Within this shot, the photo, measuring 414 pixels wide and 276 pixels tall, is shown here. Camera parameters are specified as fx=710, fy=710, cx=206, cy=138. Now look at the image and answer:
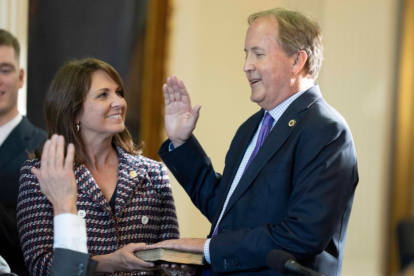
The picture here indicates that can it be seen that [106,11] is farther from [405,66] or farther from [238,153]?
[405,66]

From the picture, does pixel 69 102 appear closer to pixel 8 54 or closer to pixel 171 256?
pixel 171 256

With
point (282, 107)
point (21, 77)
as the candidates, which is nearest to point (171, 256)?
point (282, 107)

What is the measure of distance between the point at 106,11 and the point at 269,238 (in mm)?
2971

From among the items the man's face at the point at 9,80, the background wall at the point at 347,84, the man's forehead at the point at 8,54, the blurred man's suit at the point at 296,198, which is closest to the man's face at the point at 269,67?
the blurred man's suit at the point at 296,198

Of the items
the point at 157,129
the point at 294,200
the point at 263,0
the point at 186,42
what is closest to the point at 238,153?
the point at 294,200

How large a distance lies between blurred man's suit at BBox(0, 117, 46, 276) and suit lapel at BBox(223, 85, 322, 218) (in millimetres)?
1329

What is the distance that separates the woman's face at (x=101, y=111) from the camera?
3648mm

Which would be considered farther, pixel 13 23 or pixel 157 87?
pixel 157 87

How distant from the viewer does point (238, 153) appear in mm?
3359

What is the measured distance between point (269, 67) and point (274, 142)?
0.37 metres

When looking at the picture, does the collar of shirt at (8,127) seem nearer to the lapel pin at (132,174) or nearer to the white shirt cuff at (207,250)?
the lapel pin at (132,174)

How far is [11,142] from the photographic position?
4379 millimetres

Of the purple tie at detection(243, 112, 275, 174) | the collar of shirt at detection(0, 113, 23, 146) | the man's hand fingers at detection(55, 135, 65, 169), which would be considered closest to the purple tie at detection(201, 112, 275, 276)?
the purple tie at detection(243, 112, 275, 174)

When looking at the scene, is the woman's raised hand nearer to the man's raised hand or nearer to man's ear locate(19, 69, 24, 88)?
the man's raised hand
